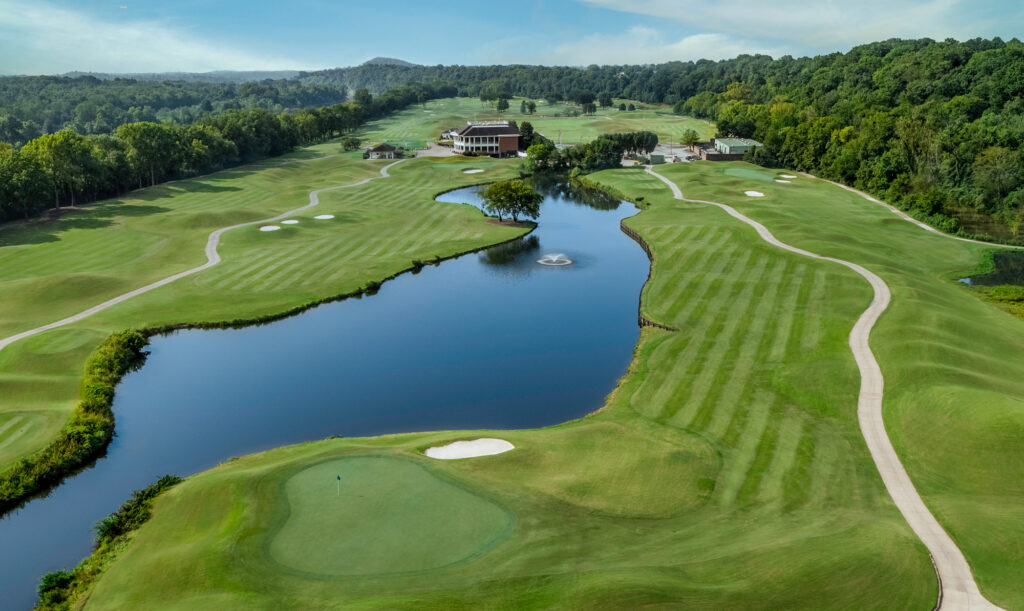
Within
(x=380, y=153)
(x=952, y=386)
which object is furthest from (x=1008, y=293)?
(x=380, y=153)

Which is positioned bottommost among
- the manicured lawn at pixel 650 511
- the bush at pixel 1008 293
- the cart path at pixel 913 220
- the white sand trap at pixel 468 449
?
the white sand trap at pixel 468 449

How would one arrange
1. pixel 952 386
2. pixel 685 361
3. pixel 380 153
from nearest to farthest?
pixel 952 386 < pixel 685 361 < pixel 380 153

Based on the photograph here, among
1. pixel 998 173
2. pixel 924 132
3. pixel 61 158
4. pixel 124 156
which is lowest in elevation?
pixel 124 156

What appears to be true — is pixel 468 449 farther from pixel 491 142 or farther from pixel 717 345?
pixel 491 142

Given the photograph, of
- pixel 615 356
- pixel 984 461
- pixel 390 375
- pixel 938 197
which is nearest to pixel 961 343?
pixel 984 461

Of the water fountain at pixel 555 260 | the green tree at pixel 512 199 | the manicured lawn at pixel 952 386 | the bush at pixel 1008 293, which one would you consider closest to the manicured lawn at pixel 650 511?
the manicured lawn at pixel 952 386

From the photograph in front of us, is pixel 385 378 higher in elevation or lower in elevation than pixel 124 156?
lower

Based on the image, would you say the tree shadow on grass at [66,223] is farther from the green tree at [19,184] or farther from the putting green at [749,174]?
the putting green at [749,174]
